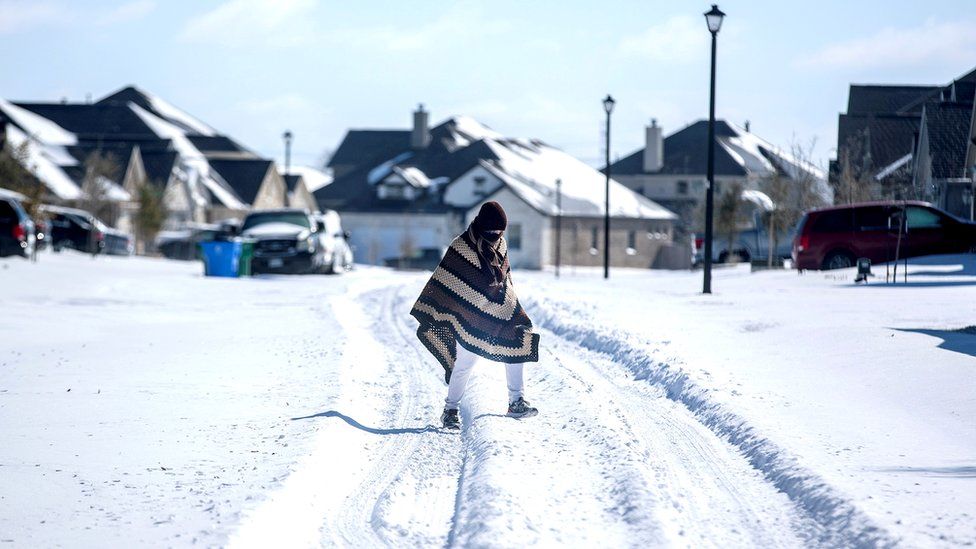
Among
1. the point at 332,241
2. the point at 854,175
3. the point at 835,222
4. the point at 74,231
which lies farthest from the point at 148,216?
the point at 835,222

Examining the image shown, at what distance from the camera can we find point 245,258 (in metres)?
33.0

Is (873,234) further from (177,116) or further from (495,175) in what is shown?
(177,116)

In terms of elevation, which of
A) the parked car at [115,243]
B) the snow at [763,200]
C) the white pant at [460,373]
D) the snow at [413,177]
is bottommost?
the white pant at [460,373]

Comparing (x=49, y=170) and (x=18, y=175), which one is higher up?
(x=49, y=170)

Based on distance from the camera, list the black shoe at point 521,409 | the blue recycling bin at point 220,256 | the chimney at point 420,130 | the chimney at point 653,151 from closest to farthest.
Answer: the black shoe at point 521,409 → the blue recycling bin at point 220,256 → the chimney at point 653,151 → the chimney at point 420,130

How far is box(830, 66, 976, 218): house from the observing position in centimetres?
3734

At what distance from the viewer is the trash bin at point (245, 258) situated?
32750 mm

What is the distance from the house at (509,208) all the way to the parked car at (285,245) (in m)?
33.6

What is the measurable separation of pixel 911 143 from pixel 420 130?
2125 inches

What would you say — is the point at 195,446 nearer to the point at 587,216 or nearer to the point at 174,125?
the point at 587,216

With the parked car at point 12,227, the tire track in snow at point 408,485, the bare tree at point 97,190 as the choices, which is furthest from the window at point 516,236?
the tire track in snow at point 408,485

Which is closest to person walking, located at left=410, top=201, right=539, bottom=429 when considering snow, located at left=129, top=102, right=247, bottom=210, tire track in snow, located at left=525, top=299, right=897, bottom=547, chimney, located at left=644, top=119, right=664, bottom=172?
tire track in snow, located at left=525, top=299, right=897, bottom=547

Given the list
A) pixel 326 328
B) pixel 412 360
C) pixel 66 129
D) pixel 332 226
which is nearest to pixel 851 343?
pixel 412 360

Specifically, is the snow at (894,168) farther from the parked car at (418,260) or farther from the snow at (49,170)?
the snow at (49,170)
